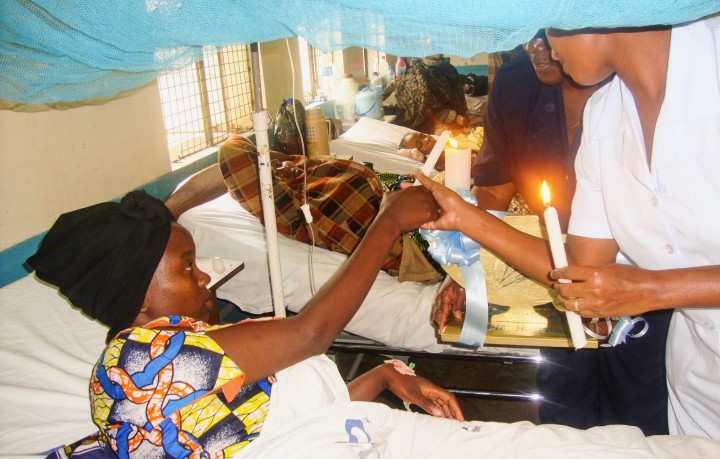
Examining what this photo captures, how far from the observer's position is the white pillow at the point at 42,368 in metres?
1.50

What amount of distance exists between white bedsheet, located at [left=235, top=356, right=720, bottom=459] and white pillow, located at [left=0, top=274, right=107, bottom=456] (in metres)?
0.71

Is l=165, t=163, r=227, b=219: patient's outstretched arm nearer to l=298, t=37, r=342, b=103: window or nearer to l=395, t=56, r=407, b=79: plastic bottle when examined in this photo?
l=298, t=37, r=342, b=103: window

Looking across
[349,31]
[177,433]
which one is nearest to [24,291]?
[177,433]

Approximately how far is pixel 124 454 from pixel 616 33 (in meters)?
1.38

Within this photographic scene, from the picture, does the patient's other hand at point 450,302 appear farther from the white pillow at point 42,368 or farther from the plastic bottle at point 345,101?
the plastic bottle at point 345,101

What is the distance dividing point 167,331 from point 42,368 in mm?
742

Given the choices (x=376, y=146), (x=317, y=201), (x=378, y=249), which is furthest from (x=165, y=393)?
(x=376, y=146)

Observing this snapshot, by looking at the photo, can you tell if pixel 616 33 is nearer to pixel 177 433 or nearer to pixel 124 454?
pixel 177 433

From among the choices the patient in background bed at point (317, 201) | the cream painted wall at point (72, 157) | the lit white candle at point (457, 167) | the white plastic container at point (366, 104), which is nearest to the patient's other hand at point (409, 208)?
the lit white candle at point (457, 167)

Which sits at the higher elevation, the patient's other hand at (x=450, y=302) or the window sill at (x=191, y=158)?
the window sill at (x=191, y=158)

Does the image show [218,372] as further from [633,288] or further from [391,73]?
[391,73]

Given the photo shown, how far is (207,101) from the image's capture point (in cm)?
356

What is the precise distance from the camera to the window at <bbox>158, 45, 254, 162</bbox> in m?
3.22

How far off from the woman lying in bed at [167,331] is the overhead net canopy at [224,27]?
351 millimetres
